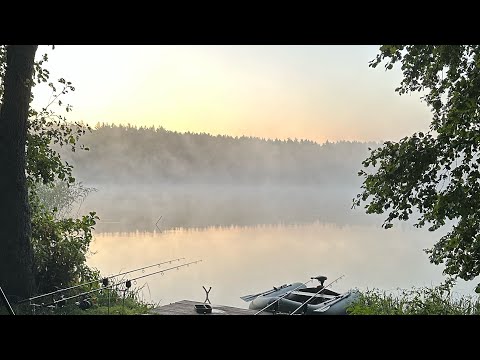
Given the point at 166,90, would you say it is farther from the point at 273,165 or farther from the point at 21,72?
the point at 21,72

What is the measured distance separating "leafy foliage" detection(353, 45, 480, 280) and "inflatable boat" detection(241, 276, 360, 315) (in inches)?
118

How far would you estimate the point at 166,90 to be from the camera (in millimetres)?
44312

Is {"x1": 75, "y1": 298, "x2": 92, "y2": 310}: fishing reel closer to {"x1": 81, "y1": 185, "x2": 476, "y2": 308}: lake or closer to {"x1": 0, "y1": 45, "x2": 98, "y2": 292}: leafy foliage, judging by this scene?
{"x1": 0, "y1": 45, "x2": 98, "y2": 292}: leafy foliage

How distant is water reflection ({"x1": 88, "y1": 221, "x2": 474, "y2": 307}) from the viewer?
13.9 metres

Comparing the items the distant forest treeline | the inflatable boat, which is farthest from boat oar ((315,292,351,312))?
the distant forest treeline

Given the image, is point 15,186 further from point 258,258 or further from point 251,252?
point 251,252

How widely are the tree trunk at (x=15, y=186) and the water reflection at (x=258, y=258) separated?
5.23m

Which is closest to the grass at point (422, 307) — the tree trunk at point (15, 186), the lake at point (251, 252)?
the tree trunk at point (15, 186)

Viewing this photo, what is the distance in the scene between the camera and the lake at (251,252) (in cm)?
1405

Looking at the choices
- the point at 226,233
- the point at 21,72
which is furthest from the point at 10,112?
the point at 226,233

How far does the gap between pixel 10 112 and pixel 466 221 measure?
4.54 m

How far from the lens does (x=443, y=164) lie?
4.29m

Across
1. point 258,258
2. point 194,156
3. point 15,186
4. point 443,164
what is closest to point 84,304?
point 15,186

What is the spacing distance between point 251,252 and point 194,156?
2967 centimetres
